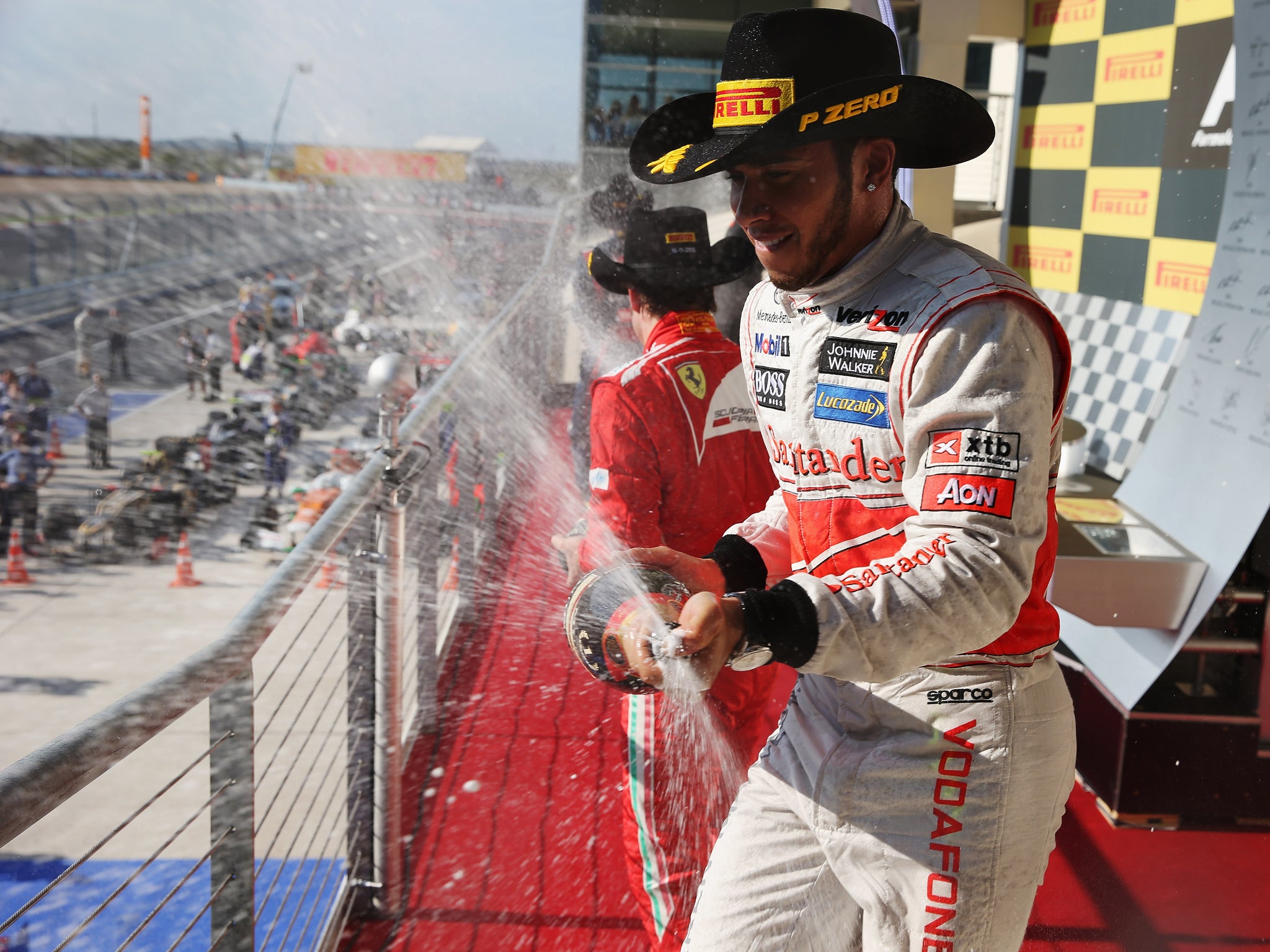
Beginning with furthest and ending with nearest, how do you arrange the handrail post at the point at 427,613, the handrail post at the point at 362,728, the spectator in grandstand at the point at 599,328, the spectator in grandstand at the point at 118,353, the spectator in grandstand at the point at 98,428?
the spectator in grandstand at the point at 118,353, the spectator in grandstand at the point at 98,428, the spectator in grandstand at the point at 599,328, the handrail post at the point at 427,613, the handrail post at the point at 362,728

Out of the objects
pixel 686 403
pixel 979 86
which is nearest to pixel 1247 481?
pixel 686 403

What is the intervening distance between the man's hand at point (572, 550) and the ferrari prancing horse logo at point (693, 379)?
46cm

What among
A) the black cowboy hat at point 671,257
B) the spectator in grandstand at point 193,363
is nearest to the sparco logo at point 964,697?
the black cowboy hat at point 671,257

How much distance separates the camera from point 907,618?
114 cm

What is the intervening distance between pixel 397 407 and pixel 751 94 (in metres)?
1.35

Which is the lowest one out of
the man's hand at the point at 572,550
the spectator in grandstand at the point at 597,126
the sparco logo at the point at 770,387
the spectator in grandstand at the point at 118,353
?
the spectator in grandstand at the point at 118,353

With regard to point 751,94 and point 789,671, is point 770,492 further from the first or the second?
point 789,671

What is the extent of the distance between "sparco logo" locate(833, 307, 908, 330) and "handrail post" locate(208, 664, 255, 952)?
3.20 feet

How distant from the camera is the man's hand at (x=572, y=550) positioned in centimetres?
228

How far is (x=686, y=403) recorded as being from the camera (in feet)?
8.11

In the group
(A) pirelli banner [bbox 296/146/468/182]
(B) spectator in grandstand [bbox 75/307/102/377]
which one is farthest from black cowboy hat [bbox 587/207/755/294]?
(A) pirelli banner [bbox 296/146/468/182]

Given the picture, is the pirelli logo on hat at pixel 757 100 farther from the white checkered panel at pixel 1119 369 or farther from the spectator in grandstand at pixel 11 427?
the spectator in grandstand at pixel 11 427

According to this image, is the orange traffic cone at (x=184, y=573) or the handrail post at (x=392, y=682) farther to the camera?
the orange traffic cone at (x=184, y=573)

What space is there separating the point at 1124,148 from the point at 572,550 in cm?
356
